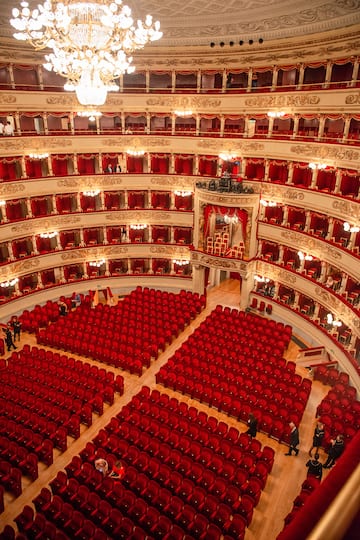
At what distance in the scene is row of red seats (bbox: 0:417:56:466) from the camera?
12700mm

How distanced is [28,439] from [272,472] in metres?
8.07

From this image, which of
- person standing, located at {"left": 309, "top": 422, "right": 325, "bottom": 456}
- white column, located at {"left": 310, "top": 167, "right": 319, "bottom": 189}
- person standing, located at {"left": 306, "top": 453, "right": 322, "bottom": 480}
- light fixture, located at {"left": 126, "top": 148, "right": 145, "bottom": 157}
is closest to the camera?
person standing, located at {"left": 306, "top": 453, "right": 322, "bottom": 480}

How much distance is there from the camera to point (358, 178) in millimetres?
18141

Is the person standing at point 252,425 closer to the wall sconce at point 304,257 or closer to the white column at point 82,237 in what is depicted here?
the wall sconce at point 304,257

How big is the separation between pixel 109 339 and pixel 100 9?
13794 mm

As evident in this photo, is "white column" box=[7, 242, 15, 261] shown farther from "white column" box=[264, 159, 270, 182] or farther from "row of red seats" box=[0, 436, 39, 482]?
"white column" box=[264, 159, 270, 182]

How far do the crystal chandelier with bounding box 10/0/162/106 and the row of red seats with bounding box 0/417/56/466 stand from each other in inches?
417

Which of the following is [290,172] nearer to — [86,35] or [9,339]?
[86,35]

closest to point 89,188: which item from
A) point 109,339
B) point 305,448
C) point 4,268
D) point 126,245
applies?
point 126,245

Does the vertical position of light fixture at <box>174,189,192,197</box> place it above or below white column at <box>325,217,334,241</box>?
above

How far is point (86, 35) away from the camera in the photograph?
32.1 ft

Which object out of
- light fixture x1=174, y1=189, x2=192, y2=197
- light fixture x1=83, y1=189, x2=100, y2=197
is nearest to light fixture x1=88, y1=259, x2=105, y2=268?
light fixture x1=83, y1=189, x2=100, y2=197

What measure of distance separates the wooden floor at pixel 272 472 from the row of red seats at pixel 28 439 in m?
0.47

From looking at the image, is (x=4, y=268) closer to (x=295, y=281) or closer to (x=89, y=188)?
(x=89, y=188)
